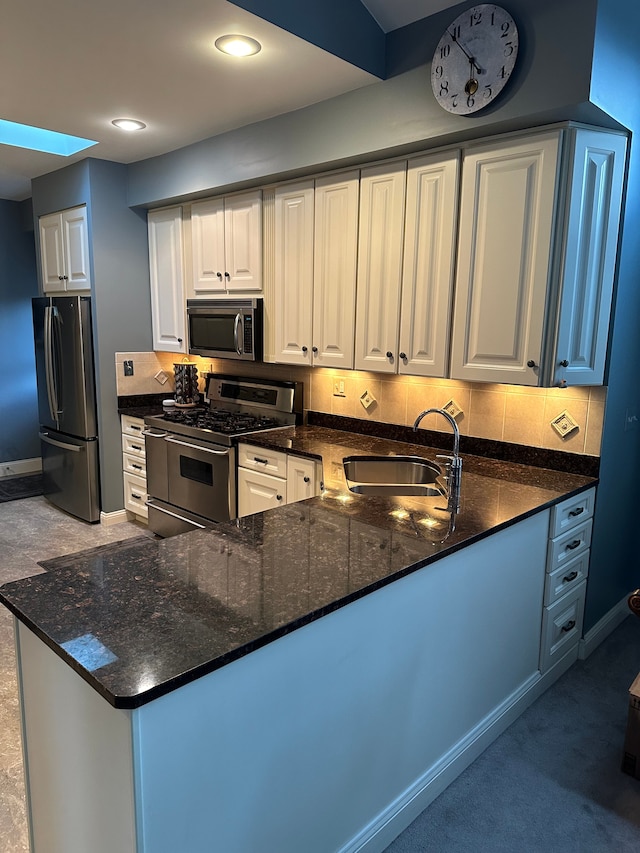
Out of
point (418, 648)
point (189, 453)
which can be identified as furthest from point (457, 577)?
point (189, 453)

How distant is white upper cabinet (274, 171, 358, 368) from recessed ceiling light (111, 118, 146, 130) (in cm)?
82

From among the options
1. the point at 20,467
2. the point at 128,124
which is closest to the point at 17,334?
the point at 20,467

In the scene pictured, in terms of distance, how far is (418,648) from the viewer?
176 cm

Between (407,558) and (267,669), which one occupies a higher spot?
(407,558)

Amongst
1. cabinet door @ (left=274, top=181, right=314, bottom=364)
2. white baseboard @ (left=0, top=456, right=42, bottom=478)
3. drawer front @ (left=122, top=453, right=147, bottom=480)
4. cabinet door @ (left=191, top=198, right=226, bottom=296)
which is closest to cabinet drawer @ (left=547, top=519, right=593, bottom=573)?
cabinet door @ (left=274, top=181, right=314, bottom=364)

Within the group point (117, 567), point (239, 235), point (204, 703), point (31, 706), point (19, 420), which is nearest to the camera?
point (204, 703)

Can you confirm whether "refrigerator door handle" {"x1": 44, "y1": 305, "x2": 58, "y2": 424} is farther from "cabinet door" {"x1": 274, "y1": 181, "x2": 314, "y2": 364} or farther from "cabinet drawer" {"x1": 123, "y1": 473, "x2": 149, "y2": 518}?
"cabinet door" {"x1": 274, "y1": 181, "x2": 314, "y2": 364}

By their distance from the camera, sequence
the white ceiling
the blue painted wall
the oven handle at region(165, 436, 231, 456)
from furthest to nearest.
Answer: the blue painted wall
the oven handle at region(165, 436, 231, 456)
the white ceiling

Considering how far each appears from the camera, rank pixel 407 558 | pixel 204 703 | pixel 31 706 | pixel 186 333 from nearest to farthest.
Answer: pixel 204 703
pixel 31 706
pixel 407 558
pixel 186 333

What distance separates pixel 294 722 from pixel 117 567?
600 millimetres

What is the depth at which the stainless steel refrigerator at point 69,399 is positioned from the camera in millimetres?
4117

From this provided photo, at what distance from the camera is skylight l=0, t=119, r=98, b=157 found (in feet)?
12.0

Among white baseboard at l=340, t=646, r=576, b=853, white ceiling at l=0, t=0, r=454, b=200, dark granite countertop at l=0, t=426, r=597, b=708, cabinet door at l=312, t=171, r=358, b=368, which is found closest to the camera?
dark granite countertop at l=0, t=426, r=597, b=708

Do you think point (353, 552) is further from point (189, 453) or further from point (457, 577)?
point (189, 453)
